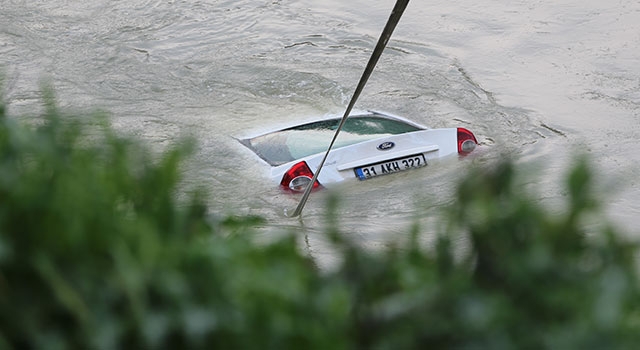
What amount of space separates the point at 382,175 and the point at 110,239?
320 inches

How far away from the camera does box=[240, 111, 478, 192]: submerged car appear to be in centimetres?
902

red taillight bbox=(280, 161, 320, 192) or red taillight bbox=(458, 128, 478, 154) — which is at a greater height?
red taillight bbox=(280, 161, 320, 192)

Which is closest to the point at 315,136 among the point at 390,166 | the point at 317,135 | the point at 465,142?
the point at 317,135

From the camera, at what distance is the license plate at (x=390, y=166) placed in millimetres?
9258

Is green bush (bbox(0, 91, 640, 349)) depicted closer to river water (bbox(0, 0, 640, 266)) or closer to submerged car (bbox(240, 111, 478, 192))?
submerged car (bbox(240, 111, 478, 192))

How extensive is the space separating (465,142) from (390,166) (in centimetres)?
115

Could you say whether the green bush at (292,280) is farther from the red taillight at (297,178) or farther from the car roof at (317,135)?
the car roof at (317,135)

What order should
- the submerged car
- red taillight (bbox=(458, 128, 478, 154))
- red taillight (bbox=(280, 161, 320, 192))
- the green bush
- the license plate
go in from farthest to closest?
red taillight (bbox=(458, 128, 478, 154)), the license plate, the submerged car, red taillight (bbox=(280, 161, 320, 192)), the green bush

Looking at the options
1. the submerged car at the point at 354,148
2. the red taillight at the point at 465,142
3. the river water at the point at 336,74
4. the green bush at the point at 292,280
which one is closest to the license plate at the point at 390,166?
the submerged car at the point at 354,148

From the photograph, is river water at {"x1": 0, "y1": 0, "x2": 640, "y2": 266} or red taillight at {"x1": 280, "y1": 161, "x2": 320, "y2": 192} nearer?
red taillight at {"x1": 280, "y1": 161, "x2": 320, "y2": 192}

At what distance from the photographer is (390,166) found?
9.41 m

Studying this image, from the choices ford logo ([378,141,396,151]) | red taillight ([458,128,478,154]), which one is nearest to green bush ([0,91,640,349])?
ford logo ([378,141,396,151])

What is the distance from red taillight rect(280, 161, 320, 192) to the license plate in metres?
0.61

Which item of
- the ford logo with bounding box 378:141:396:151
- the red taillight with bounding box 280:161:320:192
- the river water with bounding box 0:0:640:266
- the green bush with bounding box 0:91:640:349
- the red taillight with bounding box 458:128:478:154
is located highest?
the green bush with bounding box 0:91:640:349
